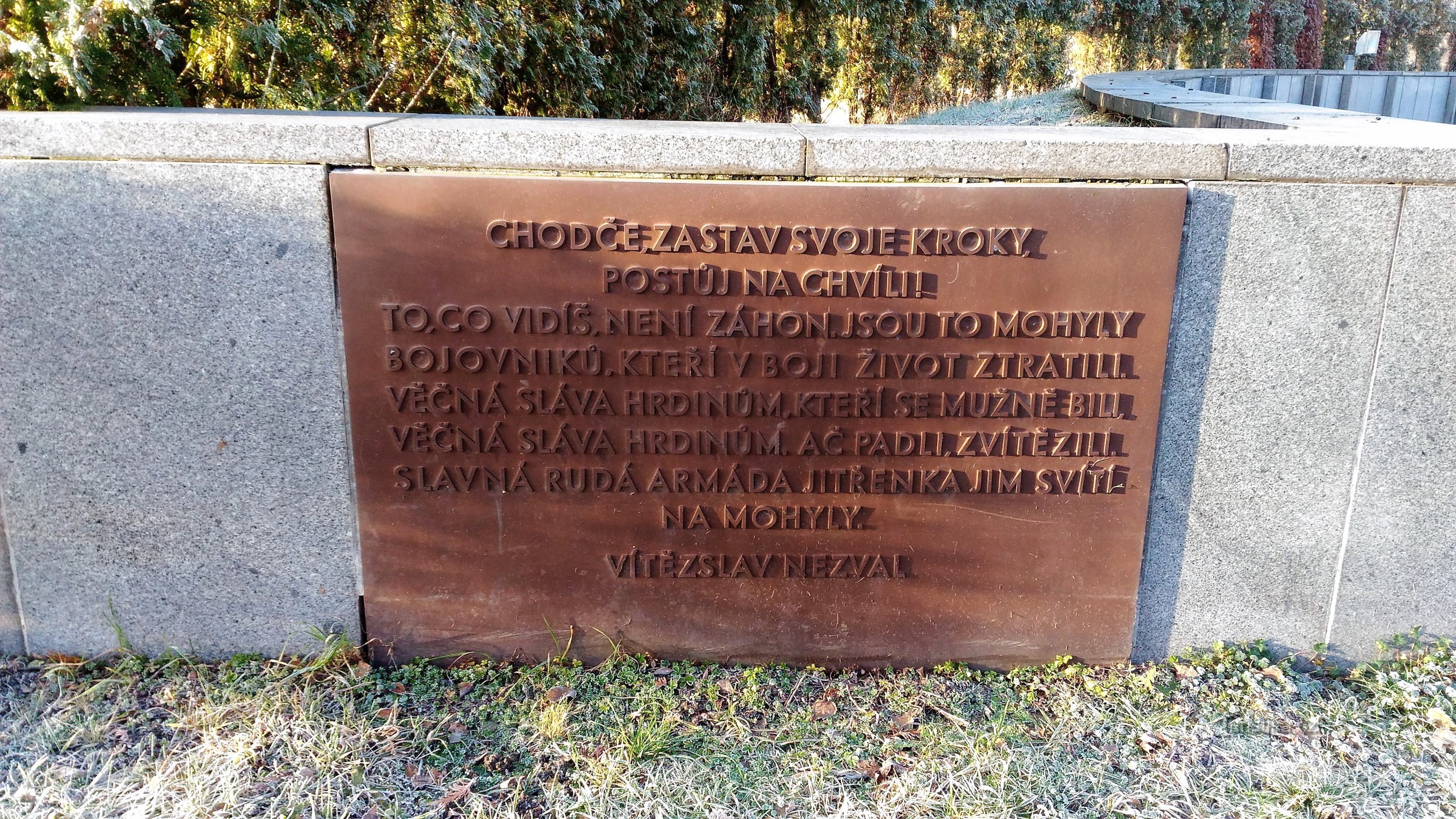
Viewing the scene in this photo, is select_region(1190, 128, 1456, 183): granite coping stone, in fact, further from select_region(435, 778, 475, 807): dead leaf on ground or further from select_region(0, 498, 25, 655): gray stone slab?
select_region(0, 498, 25, 655): gray stone slab

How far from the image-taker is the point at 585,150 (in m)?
2.84

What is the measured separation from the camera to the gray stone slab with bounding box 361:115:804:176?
284 centimetres

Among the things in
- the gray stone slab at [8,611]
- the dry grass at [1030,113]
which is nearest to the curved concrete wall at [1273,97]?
the dry grass at [1030,113]

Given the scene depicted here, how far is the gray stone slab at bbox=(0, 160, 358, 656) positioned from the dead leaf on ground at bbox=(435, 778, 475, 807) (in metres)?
0.80

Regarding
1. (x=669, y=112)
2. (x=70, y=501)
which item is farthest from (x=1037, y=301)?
(x=669, y=112)

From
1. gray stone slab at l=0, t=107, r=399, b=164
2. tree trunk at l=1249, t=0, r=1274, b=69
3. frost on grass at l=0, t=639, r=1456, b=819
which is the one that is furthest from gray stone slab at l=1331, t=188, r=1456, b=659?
tree trunk at l=1249, t=0, r=1274, b=69

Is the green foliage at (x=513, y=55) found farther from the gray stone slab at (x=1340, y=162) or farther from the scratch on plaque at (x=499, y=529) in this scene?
the gray stone slab at (x=1340, y=162)

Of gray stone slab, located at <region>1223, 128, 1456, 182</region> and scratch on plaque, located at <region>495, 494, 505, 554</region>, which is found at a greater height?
gray stone slab, located at <region>1223, 128, 1456, 182</region>

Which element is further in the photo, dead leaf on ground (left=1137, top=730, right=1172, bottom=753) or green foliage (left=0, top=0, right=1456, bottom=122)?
green foliage (left=0, top=0, right=1456, bottom=122)

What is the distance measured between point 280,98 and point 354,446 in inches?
77.7

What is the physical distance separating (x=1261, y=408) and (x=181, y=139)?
3385mm

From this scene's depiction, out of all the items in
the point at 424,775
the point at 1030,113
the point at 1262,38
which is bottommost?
the point at 424,775

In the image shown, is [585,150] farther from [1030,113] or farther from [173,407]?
[1030,113]

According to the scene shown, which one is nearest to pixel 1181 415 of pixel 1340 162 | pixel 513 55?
pixel 1340 162
